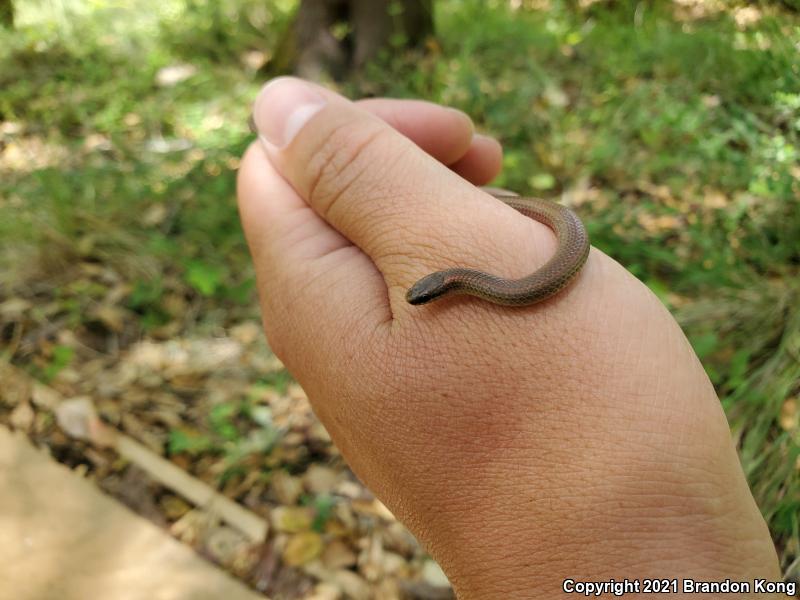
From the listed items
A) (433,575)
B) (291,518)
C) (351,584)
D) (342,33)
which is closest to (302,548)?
(291,518)

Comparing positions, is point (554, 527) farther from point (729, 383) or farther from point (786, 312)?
point (786, 312)

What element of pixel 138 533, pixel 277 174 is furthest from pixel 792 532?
pixel 138 533

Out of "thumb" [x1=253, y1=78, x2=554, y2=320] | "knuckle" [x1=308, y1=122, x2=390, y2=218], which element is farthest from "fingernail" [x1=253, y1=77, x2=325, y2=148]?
"knuckle" [x1=308, y1=122, x2=390, y2=218]

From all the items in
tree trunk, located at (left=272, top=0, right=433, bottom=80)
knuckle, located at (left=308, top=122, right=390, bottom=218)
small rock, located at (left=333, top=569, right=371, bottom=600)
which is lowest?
small rock, located at (left=333, top=569, right=371, bottom=600)

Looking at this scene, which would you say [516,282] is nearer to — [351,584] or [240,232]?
[351,584]

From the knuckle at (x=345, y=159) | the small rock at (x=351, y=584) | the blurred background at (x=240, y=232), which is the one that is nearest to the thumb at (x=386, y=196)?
the knuckle at (x=345, y=159)

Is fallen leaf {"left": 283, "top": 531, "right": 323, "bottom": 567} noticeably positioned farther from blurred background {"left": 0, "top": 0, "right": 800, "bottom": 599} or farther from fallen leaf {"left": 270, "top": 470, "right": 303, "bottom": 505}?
fallen leaf {"left": 270, "top": 470, "right": 303, "bottom": 505}

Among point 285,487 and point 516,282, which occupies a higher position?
point 516,282
